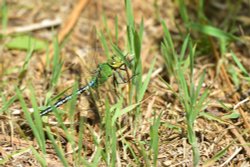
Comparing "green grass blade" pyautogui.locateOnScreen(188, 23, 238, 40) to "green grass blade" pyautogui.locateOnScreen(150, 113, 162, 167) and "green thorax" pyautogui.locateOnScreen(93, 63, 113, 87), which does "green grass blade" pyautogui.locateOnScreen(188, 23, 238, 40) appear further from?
"green grass blade" pyautogui.locateOnScreen(150, 113, 162, 167)

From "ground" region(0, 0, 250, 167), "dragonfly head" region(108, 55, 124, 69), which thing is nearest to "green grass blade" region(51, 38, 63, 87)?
"ground" region(0, 0, 250, 167)

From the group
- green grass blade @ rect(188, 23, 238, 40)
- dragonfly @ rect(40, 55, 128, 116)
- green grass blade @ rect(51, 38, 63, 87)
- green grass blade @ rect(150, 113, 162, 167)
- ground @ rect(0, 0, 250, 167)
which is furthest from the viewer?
green grass blade @ rect(188, 23, 238, 40)

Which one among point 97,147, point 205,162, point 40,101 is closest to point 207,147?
point 205,162

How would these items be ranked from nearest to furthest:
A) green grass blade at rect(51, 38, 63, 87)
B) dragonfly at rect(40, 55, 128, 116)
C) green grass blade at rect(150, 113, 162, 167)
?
green grass blade at rect(150, 113, 162, 167) < dragonfly at rect(40, 55, 128, 116) < green grass blade at rect(51, 38, 63, 87)

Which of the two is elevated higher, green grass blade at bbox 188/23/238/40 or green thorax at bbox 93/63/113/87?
green grass blade at bbox 188/23/238/40

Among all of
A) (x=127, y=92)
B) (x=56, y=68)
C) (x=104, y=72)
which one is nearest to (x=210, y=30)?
(x=127, y=92)

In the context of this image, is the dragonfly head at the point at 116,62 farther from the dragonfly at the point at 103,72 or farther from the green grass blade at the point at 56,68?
the green grass blade at the point at 56,68

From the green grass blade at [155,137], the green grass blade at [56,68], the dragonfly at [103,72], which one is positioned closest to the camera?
the green grass blade at [155,137]

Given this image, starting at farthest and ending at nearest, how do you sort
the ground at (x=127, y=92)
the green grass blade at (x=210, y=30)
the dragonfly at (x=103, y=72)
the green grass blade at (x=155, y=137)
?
1. the green grass blade at (x=210, y=30)
2. the dragonfly at (x=103, y=72)
3. the ground at (x=127, y=92)
4. the green grass blade at (x=155, y=137)

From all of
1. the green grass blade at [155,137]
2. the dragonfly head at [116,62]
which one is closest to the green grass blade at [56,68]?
the dragonfly head at [116,62]

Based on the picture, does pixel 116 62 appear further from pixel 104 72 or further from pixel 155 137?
pixel 155 137

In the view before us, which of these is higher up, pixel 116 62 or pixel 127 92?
pixel 116 62
